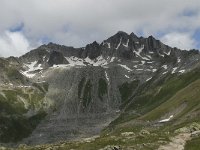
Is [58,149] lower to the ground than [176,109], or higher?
lower

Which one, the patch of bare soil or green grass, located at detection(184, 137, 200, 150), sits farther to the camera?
the patch of bare soil

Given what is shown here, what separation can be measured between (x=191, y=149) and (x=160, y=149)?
18.1ft

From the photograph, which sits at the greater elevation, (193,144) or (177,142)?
(177,142)

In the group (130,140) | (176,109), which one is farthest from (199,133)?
(176,109)

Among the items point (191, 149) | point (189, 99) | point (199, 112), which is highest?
point (189, 99)

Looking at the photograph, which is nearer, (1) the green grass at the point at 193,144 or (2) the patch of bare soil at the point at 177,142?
(1) the green grass at the point at 193,144

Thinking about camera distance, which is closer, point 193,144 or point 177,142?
point 193,144

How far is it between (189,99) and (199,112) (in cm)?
5251

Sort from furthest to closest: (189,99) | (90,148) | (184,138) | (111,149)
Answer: (189,99)
(184,138)
(90,148)
(111,149)

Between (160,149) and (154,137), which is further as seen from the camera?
(154,137)

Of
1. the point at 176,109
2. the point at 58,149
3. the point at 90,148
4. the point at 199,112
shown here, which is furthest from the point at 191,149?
the point at 176,109

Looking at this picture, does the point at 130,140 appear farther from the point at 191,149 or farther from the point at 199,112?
the point at 199,112

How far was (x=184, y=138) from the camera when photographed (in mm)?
81688

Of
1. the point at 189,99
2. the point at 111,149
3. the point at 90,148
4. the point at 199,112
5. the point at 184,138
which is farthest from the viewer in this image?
the point at 189,99
